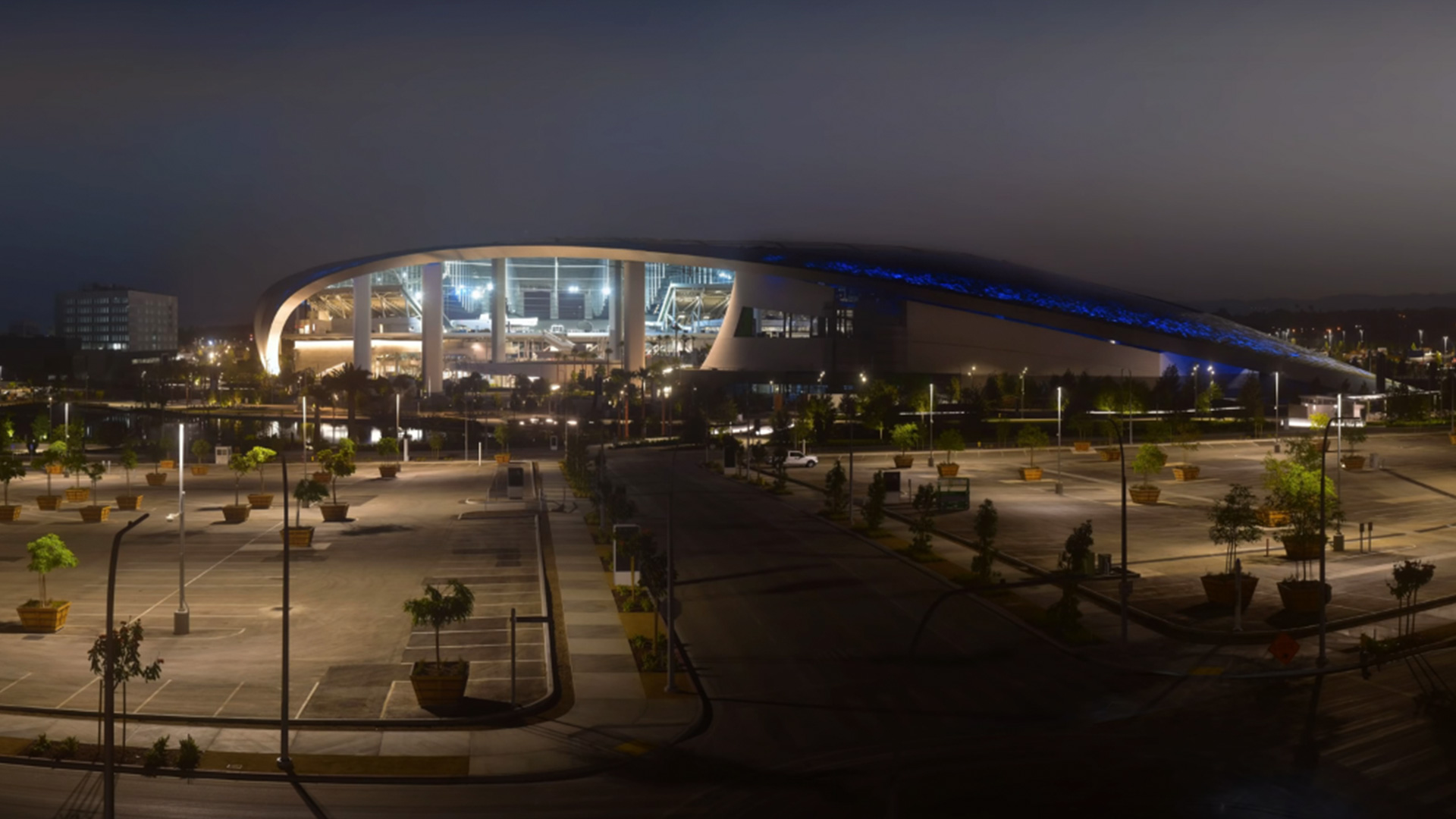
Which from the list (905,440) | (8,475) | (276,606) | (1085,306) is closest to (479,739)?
(276,606)

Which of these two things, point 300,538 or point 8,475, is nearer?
point 300,538

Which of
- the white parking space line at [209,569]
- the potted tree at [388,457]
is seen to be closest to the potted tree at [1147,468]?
the white parking space line at [209,569]

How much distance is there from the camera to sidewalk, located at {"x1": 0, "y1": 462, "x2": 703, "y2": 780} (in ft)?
57.1

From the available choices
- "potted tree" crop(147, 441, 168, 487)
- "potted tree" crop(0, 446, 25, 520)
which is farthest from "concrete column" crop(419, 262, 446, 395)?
"potted tree" crop(0, 446, 25, 520)

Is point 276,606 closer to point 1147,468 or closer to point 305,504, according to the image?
point 305,504

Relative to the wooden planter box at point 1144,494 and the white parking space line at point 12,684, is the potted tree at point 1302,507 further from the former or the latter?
the white parking space line at point 12,684

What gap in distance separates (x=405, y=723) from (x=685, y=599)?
1031 centimetres

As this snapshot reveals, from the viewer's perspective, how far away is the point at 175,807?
1569 cm

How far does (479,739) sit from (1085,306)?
3560 inches

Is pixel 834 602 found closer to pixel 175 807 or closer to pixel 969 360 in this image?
pixel 175 807

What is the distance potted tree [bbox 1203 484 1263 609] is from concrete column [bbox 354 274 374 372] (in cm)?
10797

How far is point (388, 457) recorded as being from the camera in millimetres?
68938

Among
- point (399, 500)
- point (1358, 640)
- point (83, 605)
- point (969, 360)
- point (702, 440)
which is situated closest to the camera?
point (1358, 640)

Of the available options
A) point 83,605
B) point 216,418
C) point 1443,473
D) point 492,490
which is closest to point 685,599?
point 83,605
